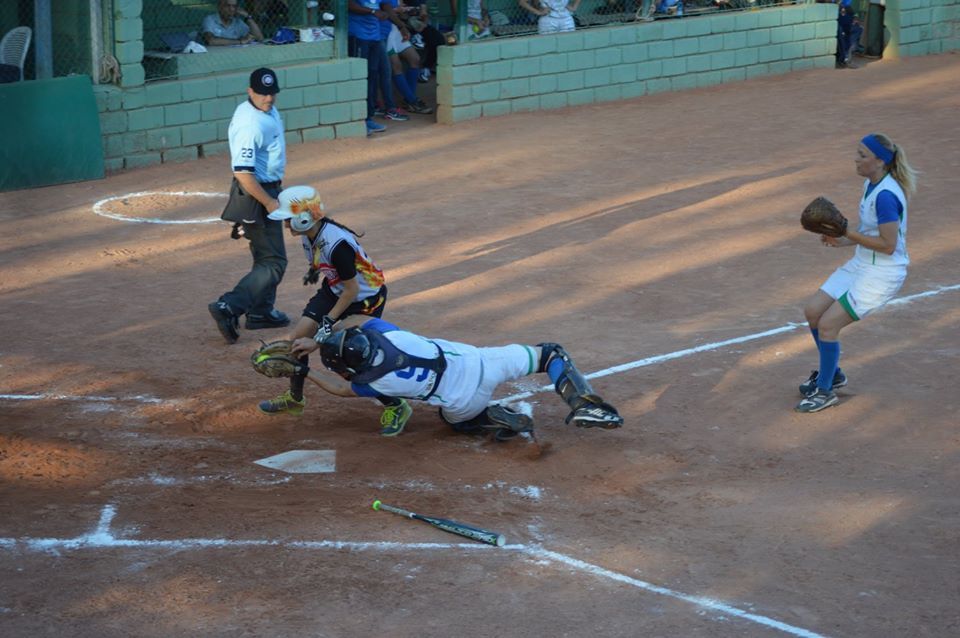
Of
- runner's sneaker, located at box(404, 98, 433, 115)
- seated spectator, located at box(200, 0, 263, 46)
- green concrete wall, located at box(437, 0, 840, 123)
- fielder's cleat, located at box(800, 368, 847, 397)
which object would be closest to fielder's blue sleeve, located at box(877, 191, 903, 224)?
fielder's cleat, located at box(800, 368, 847, 397)

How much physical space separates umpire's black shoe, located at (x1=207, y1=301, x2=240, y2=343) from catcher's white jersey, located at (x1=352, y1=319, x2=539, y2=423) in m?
2.37

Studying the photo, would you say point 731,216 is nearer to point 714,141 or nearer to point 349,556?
point 714,141

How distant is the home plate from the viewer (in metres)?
7.78

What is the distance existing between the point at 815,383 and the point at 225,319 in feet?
14.8

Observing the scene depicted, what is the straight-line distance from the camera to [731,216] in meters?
13.7

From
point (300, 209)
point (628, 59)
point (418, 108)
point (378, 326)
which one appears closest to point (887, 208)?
point (378, 326)

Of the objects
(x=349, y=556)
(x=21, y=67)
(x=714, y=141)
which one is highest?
(x=21, y=67)

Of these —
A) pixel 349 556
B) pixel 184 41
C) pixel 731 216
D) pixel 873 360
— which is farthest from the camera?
pixel 184 41

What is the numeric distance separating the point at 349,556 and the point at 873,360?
15.9 ft

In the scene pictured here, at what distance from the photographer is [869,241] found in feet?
27.3

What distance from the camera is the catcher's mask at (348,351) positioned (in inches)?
295

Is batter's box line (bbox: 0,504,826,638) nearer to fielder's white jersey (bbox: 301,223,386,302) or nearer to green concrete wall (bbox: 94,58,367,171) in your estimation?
fielder's white jersey (bbox: 301,223,386,302)

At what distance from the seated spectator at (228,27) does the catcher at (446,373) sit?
9.46 m

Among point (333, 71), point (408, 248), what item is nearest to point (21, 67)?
point (333, 71)
